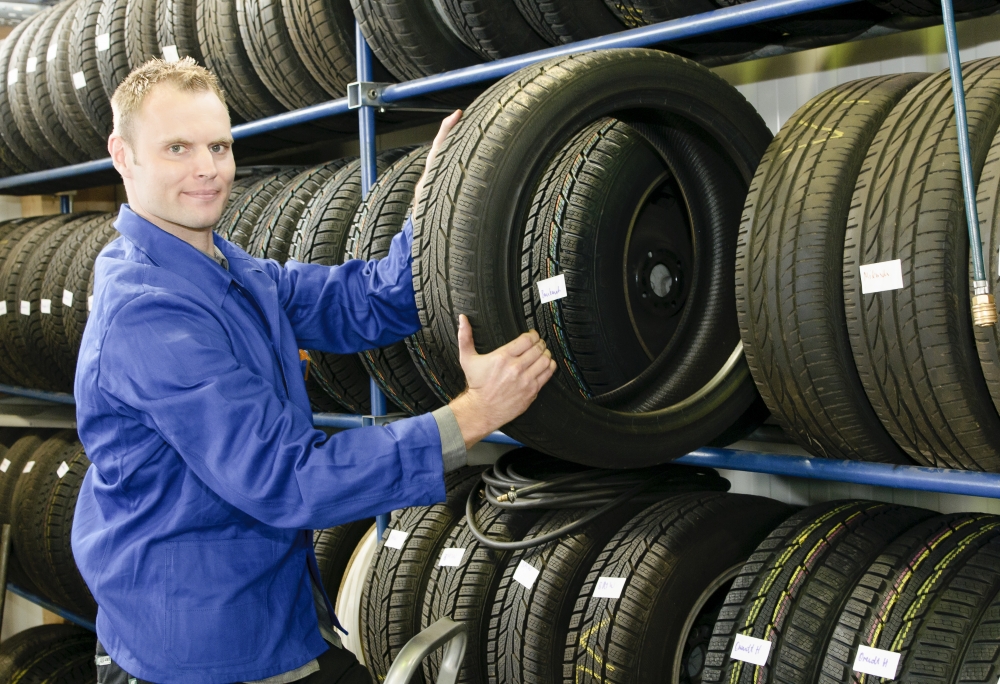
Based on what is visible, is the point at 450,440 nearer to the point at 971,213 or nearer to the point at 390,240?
the point at 390,240

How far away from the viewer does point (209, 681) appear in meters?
1.99

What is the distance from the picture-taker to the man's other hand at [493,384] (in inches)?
76.0

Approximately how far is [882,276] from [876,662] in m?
0.78

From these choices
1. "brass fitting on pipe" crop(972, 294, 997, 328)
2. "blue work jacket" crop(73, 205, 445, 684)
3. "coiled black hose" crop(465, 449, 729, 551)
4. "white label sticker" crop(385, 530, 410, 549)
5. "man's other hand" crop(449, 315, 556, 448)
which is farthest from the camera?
"white label sticker" crop(385, 530, 410, 549)

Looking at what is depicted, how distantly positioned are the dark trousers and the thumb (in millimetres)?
813

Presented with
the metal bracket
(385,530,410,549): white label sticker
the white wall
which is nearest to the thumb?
(385,530,410,549): white label sticker

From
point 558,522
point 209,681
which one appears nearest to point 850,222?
point 558,522

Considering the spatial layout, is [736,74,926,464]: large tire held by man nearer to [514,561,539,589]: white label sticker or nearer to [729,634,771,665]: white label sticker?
[729,634,771,665]: white label sticker

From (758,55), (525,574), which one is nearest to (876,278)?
(525,574)

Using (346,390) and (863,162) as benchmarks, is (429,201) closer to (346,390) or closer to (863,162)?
(863,162)

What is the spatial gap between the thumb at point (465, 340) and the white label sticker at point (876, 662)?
3.28ft

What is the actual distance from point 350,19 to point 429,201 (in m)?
1.42

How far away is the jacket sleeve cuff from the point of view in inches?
74.6

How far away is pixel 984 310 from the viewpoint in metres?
1.72
